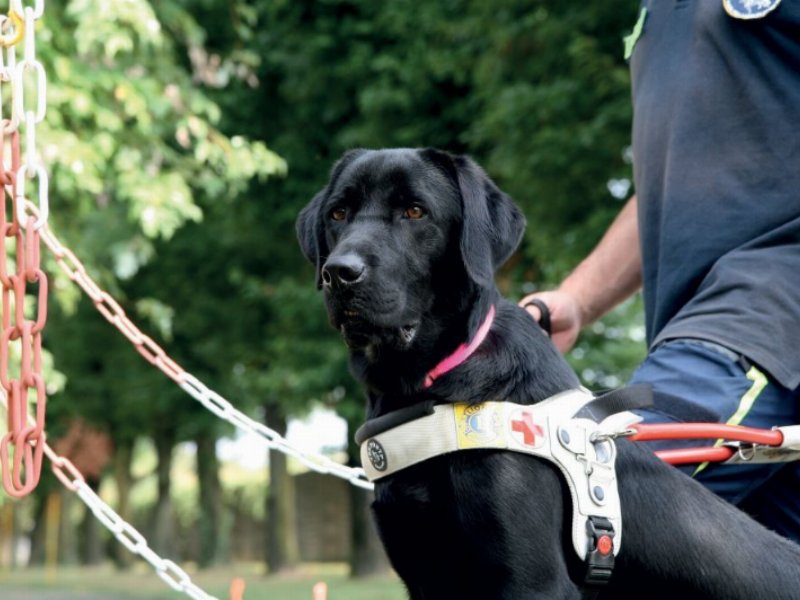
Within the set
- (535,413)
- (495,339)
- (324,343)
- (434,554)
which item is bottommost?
(434,554)

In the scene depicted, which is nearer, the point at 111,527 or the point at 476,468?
the point at 476,468

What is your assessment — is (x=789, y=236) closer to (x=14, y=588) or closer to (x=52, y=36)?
(x=52, y=36)

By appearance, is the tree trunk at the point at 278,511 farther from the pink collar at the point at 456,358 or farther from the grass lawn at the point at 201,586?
the pink collar at the point at 456,358

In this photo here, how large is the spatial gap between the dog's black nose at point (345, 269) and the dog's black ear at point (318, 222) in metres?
0.52

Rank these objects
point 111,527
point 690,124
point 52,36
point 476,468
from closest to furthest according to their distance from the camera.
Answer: point 476,468
point 690,124
point 111,527
point 52,36

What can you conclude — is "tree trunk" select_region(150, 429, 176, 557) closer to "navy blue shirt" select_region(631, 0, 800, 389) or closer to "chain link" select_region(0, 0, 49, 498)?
"navy blue shirt" select_region(631, 0, 800, 389)

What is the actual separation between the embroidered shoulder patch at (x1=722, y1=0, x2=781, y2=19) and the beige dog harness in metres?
1.38

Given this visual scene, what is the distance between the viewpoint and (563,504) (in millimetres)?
3205

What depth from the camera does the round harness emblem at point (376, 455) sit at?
10.8 feet

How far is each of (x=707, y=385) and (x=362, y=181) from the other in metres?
1.10

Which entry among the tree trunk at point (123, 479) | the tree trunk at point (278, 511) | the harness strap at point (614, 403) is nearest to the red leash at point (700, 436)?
the harness strap at point (614, 403)

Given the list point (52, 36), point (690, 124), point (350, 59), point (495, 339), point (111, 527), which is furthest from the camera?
point (350, 59)

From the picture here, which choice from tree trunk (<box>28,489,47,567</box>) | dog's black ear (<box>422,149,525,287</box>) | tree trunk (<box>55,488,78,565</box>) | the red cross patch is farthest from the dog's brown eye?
tree trunk (<box>28,489,47,567</box>)

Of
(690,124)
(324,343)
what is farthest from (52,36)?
(324,343)
